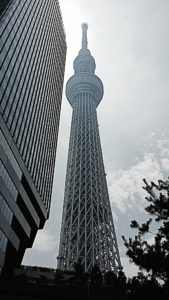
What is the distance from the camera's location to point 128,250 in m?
25.2

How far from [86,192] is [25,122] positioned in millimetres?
48012

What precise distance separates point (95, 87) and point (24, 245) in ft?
290

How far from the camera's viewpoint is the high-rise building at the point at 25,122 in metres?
47.9

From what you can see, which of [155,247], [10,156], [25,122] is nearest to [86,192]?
[25,122]

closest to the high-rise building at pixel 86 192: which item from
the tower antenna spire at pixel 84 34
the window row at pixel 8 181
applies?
the tower antenna spire at pixel 84 34

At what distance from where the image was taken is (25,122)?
5675 cm

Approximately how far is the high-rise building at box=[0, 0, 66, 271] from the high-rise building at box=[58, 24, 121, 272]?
22.8m

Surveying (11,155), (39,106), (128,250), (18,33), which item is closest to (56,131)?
(39,106)

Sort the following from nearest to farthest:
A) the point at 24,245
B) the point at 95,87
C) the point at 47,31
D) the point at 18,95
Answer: the point at 18,95 → the point at 24,245 → the point at 47,31 → the point at 95,87

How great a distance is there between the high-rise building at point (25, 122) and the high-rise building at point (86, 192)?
22.8 meters

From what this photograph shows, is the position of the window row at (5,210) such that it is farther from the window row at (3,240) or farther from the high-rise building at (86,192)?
the high-rise building at (86,192)

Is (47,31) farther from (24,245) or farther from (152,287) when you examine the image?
(152,287)

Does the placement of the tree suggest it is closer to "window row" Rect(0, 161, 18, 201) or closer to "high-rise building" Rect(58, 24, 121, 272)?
"window row" Rect(0, 161, 18, 201)

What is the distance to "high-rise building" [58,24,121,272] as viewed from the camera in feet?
286
